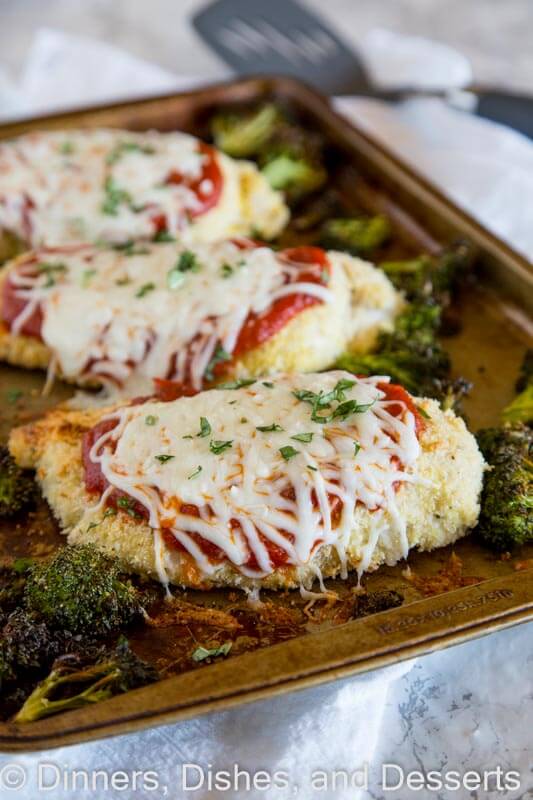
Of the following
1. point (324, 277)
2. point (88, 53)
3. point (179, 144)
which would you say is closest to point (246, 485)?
point (324, 277)

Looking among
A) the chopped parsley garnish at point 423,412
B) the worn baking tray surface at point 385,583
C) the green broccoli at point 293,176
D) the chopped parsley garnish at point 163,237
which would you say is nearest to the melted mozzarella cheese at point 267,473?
the chopped parsley garnish at point 423,412

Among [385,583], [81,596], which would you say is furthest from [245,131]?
[81,596]

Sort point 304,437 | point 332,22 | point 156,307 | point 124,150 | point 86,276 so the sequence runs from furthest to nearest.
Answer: point 332,22
point 124,150
point 86,276
point 156,307
point 304,437

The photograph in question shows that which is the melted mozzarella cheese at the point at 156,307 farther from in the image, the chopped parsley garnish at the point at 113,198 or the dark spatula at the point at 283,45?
the dark spatula at the point at 283,45

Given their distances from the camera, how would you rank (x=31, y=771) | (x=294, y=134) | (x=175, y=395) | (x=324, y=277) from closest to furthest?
(x=31, y=771) < (x=175, y=395) < (x=324, y=277) < (x=294, y=134)

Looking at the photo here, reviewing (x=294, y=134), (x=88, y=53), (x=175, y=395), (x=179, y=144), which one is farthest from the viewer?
(x=88, y=53)

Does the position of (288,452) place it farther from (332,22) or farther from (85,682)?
(332,22)

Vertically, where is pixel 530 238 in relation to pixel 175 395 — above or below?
above

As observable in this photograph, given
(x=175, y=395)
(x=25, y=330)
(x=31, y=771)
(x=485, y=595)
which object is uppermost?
(x=485, y=595)

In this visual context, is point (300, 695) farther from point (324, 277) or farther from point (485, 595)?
point (324, 277)
